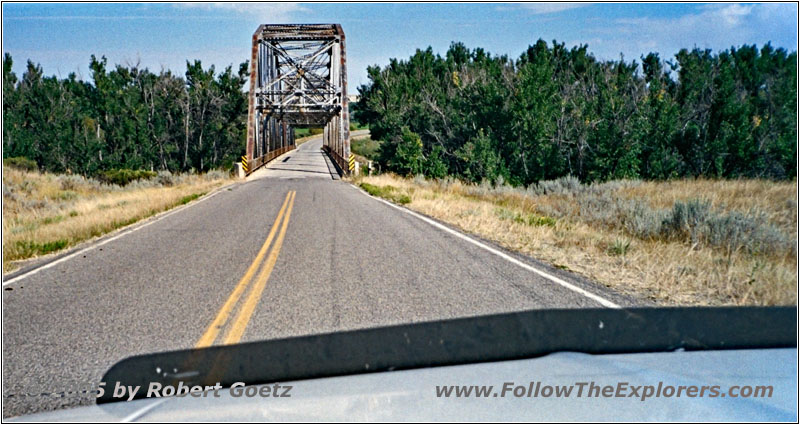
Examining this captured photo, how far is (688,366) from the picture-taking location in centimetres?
337

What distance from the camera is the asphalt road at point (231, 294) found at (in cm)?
464

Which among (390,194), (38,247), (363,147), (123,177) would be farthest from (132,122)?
(38,247)

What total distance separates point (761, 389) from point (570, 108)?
37754mm

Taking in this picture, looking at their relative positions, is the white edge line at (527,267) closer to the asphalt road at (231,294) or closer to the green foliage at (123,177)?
the asphalt road at (231,294)

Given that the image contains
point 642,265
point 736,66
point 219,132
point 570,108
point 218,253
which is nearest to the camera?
point 642,265

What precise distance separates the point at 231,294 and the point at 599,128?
105ft

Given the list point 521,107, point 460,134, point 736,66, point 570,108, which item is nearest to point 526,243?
point 521,107

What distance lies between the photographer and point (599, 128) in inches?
1367

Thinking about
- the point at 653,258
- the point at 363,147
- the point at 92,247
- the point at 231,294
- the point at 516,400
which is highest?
the point at 363,147

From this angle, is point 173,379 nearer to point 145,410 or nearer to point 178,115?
point 145,410

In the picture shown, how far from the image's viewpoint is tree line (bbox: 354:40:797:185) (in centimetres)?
3227

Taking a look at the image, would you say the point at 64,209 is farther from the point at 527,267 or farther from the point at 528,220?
the point at 527,267

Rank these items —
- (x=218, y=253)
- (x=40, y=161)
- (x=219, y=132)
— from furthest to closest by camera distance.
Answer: (x=219, y=132) → (x=40, y=161) → (x=218, y=253)

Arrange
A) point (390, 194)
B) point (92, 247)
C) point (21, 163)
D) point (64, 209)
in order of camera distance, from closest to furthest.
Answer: point (92, 247) → point (64, 209) → point (390, 194) → point (21, 163)
